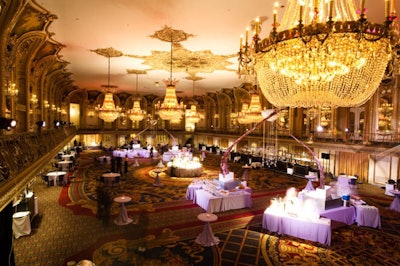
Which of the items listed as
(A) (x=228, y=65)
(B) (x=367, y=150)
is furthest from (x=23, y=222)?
(B) (x=367, y=150)

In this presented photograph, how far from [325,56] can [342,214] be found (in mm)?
6492

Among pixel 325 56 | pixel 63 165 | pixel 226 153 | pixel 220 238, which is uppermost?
pixel 325 56

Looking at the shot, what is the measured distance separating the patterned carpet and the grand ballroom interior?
5 cm

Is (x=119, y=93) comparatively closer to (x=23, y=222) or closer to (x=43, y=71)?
(x=43, y=71)

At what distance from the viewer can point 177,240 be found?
651 centimetres

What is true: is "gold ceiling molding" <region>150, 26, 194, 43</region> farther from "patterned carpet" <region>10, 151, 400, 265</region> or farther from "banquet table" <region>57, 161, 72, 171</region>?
"banquet table" <region>57, 161, 72, 171</region>

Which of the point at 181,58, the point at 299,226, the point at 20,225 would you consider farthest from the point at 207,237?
the point at 181,58

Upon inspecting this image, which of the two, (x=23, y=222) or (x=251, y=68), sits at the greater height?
(x=251, y=68)

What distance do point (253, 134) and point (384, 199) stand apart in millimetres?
11962

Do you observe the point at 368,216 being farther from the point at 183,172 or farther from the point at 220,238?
the point at 183,172

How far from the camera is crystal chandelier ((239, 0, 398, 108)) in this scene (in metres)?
2.73

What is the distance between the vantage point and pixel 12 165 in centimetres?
424

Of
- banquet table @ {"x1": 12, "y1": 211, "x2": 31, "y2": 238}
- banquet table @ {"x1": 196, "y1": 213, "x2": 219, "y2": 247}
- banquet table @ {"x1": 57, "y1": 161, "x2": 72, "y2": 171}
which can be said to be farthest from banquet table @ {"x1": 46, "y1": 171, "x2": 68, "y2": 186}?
banquet table @ {"x1": 196, "y1": 213, "x2": 219, "y2": 247}

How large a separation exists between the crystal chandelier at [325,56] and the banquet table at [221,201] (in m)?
5.78
